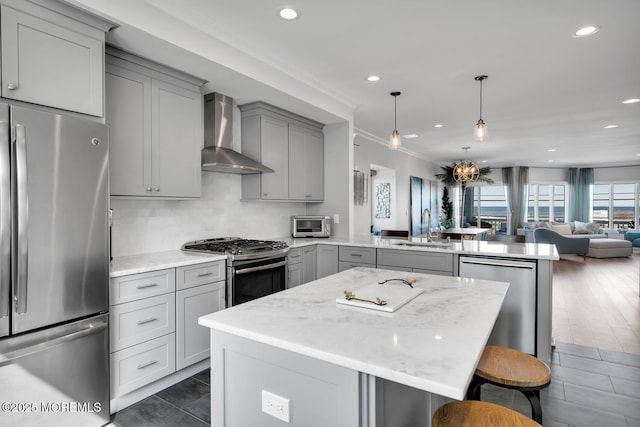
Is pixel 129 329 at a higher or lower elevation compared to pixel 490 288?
lower

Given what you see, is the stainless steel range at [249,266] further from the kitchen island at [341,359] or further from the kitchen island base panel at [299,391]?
the kitchen island base panel at [299,391]

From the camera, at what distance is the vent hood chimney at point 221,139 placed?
3.29m

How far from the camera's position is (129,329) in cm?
228

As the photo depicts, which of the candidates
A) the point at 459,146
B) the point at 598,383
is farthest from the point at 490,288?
the point at 459,146

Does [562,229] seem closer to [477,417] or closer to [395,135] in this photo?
[395,135]

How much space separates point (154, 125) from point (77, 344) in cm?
160

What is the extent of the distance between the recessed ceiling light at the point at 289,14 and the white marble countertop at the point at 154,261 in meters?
1.84

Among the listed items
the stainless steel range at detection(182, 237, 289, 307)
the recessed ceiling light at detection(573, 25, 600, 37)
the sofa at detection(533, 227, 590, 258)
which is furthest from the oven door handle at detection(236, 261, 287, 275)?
the sofa at detection(533, 227, 590, 258)

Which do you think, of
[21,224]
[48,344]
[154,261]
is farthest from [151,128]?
[48,344]

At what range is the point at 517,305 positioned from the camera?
2984 mm

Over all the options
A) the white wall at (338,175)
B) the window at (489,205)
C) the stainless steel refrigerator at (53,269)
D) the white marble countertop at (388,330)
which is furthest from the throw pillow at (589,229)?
the stainless steel refrigerator at (53,269)

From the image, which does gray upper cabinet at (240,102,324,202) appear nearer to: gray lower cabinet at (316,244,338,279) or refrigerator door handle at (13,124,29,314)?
gray lower cabinet at (316,244,338,279)

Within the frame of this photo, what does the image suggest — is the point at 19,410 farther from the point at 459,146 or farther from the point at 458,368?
the point at 459,146

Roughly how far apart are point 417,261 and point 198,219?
2.16m
